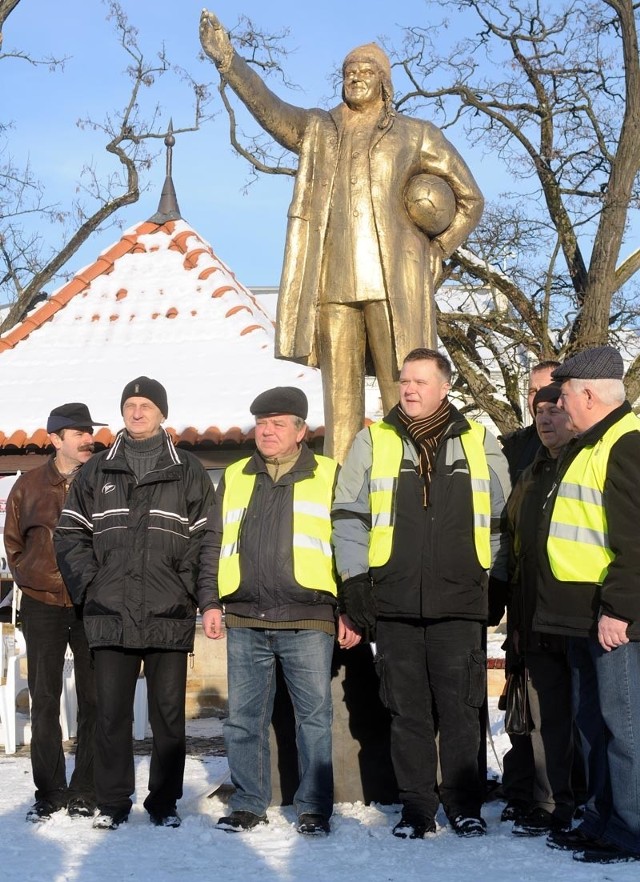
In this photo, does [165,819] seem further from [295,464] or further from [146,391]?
[146,391]

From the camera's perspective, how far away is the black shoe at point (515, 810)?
16.5ft

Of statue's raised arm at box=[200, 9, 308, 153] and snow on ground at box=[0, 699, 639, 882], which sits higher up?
statue's raised arm at box=[200, 9, 308, 153]

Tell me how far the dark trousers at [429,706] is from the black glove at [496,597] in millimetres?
380

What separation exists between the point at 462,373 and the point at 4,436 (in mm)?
7846

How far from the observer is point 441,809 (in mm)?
5301

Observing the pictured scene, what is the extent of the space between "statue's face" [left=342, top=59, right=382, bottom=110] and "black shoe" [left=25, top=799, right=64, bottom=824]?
3466mm

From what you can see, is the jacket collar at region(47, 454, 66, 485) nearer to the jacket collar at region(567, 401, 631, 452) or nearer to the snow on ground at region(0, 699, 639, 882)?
the snow on ground at region(0, 699, 639, 882)

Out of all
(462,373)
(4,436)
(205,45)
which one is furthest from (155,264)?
(205,45)

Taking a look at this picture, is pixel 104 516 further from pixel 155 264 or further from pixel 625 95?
pixel 625 95

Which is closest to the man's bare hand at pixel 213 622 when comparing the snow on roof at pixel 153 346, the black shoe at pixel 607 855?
the black shoe at pixel 607 855

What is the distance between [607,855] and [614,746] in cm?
37

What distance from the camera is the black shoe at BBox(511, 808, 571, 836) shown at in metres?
4.79

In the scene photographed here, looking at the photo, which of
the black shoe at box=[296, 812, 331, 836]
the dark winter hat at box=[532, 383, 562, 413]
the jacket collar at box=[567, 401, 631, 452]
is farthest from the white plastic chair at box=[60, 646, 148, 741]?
the jacket collar at box=[567, 401, 631, 452]

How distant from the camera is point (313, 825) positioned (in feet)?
15.7
